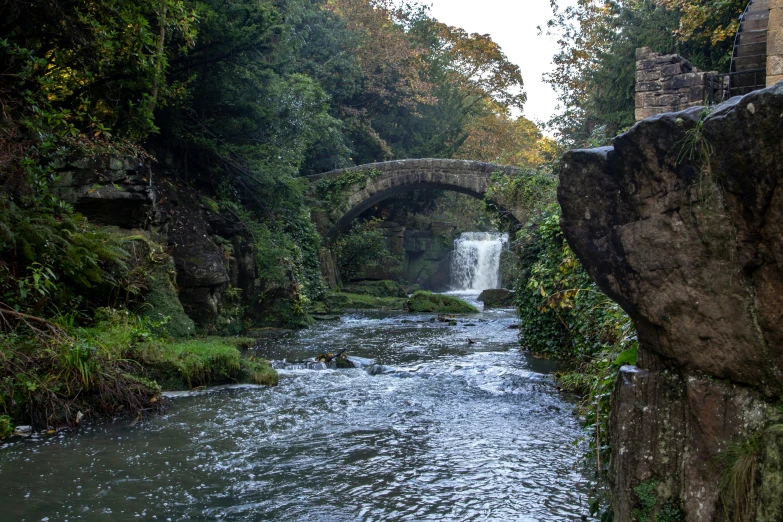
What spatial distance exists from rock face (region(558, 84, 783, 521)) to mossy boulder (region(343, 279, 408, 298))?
19.3 m

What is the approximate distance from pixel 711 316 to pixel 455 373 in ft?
20.9

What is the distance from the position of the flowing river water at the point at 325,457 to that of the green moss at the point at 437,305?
31.0 feet

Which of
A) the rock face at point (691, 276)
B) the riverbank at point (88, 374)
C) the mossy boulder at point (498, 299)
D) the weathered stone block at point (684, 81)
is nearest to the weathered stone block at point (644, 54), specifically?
the weathered stone block at point (684, 81)

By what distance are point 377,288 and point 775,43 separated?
16208 millimetres

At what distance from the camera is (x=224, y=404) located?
705 cm

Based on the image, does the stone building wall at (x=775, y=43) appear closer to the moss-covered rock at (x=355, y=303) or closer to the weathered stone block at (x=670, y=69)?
the weathered stone block at (x=670, y=69)


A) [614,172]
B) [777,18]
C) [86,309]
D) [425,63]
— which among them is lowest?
[86,309]

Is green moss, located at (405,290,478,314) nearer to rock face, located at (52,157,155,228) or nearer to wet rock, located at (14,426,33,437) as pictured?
rock face, located at (52,157,155,228)

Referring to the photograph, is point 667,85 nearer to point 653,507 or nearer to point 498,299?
point 653,507

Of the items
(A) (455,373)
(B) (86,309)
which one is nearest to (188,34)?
(B) (86,309)

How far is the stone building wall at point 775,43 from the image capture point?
8.31 metres

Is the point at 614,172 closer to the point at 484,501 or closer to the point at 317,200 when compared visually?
the point at 484,501

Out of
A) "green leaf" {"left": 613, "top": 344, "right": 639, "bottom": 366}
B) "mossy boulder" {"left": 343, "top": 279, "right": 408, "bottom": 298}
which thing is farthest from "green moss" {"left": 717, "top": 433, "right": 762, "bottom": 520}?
"mossy boulder" {"left": 343, "top": 279, "right": 408, "bottom": 298}

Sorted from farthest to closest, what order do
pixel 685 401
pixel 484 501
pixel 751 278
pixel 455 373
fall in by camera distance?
pixel 455 373 < pixel 484 501 < pixel 685 401 < pixel 751 278
